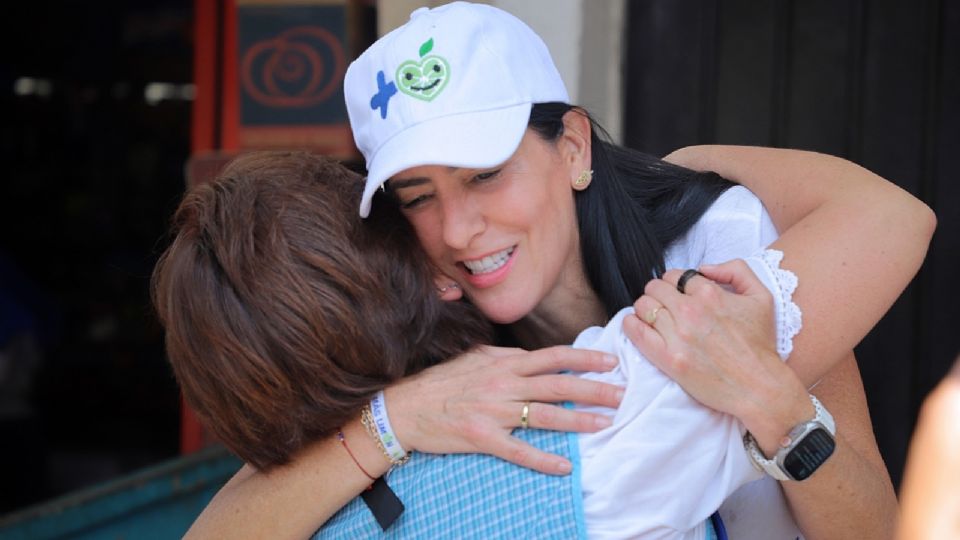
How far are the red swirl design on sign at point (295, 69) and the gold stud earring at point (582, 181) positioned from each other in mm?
2262

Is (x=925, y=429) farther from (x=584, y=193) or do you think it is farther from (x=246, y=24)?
(x=246, y=24)

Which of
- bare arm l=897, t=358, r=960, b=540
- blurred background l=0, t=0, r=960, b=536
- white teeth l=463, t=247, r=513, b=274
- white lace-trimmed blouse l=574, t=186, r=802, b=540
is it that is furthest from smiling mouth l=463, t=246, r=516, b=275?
bare arm l=897, t=358, r=960, b=540

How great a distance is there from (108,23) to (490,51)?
5.80m

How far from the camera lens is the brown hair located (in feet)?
5.39

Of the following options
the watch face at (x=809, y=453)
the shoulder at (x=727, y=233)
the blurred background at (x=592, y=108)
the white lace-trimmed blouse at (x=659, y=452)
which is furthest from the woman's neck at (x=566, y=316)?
the blurred background at (x=592, y=108)

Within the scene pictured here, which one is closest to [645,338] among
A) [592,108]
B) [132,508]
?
[592,108]

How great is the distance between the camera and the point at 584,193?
219cm

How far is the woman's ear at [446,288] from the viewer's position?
189 cm

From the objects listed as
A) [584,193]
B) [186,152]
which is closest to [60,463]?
[186,152]

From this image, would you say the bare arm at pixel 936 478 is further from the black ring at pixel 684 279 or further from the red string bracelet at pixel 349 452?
the red string bracelet at pixel 349 452

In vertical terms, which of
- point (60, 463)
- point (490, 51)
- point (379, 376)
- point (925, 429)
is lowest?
point (60, 463)

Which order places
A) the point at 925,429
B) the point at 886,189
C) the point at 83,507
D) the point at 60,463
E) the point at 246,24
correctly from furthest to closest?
the point at 60,463
the point at 246,24
the point at 83,507
the point at 886,189
the point at 925,429

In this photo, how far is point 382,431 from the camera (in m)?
1.72

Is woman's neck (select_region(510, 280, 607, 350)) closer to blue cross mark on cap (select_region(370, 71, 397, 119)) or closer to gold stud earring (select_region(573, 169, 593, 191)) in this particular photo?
gold stud earring (select_region(573, 169, 593, 191))
